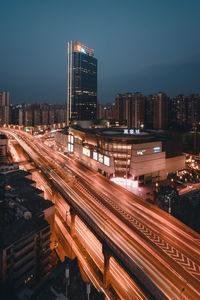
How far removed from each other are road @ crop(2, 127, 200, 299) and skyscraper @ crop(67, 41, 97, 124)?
348 ft

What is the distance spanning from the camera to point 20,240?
24.9 meters

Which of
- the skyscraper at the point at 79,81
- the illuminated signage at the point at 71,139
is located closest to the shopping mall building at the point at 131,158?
the illuminated signage at the point at 71,139

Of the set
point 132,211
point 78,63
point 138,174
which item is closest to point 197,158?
point 138,174

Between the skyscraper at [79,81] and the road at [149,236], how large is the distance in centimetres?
10609

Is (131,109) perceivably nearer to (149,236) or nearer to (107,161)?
(107,161)

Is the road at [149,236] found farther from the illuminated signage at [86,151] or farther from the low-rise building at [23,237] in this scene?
the illuminated signage at [86,151]

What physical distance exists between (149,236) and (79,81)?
13063cm

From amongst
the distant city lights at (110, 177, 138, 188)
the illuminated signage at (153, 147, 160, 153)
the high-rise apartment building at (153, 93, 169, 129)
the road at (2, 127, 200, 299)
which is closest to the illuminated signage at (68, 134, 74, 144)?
the distant city lights at (110, 177, 138, 188)

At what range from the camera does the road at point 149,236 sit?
18234mm

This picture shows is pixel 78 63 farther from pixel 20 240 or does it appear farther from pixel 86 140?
pixel 20 240

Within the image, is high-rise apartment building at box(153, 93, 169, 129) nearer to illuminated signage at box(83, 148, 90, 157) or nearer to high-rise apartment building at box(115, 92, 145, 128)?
high-rise apartment building at box(115, 92, 145, 128)

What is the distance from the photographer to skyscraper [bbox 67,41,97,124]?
134m

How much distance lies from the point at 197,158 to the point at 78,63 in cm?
10613

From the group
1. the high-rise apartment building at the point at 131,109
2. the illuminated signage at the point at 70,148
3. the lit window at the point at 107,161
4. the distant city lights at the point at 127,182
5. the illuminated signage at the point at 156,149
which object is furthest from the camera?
the high-rise apartment building at the point at 131,109
